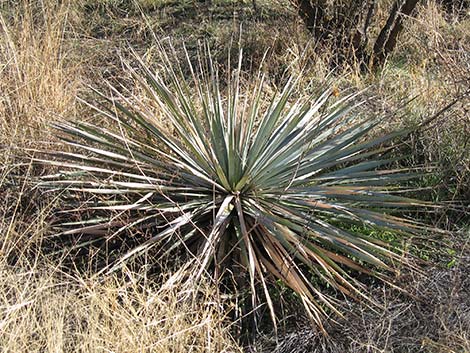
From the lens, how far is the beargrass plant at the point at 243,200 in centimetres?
386

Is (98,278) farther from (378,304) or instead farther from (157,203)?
(378,304)

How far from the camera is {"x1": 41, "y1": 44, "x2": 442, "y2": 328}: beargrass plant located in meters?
3.86

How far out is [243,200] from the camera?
407cm

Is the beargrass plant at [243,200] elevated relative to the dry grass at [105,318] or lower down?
elevated

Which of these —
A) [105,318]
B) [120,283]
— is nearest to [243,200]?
[120,283]

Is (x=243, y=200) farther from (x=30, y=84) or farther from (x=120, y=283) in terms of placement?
(x=30, y=84)

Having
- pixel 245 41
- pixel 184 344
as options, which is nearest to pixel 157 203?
pixel 184 344

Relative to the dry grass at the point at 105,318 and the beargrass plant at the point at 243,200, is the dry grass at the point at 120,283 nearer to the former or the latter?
the dry grass at the point at 105,318

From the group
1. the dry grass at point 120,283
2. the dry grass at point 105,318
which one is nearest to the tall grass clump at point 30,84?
the dry grass at point 120,283

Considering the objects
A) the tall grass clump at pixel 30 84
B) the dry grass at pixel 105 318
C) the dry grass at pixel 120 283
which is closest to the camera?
the dry grass at pixel 105 318

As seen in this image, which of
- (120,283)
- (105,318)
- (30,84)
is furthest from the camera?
(30,84)

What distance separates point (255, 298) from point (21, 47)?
117 inches

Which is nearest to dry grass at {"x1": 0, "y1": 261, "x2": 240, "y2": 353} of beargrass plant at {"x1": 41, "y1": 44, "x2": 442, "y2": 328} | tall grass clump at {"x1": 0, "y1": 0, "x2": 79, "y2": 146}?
beargrass plant at {"x1": 41, "y1": 44, "x2": 442, "y2": 328}

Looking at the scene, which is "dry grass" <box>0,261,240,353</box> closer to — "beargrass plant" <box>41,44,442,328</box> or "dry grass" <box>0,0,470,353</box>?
"dry grass" <box>0,0,470,353</box>
